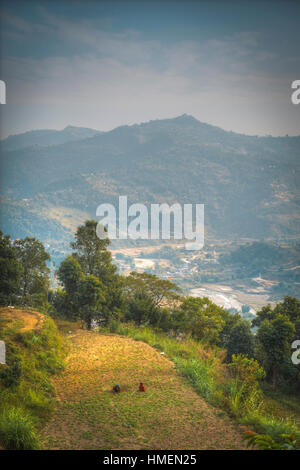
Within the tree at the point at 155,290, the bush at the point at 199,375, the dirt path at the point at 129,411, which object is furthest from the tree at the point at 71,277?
the bush at the point at 199,375

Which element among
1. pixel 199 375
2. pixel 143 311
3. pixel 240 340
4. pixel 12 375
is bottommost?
pixel 240 340

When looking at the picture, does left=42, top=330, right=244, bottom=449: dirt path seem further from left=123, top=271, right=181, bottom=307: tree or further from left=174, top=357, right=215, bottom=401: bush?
left=123, top=271, right=181, bottom=307: tree

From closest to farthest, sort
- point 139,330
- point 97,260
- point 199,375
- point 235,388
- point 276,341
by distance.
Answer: point 235,388 < point 199,375 < point 139,330 < point 276,341 < point 97,260

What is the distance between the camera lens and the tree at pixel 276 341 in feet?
62.5

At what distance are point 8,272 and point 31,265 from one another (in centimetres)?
413

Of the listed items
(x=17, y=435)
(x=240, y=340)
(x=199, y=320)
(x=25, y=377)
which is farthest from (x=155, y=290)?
(x=17, y=435)

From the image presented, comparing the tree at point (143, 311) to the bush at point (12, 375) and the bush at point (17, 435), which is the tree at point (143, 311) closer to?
the bush at point (12, 375)

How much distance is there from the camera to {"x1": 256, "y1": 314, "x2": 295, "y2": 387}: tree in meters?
19.0

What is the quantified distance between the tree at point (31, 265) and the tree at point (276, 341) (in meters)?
14.3

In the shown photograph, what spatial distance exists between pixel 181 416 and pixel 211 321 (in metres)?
12.4

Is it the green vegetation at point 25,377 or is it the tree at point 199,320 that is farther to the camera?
the tree at point 199,320

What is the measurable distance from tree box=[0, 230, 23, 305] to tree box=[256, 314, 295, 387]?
14.6m

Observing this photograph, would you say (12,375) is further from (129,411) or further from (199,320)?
(199,320)

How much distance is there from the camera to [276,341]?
62.9 feet
